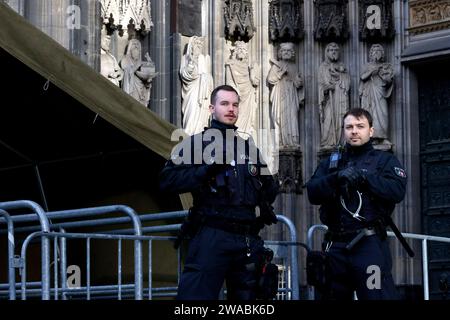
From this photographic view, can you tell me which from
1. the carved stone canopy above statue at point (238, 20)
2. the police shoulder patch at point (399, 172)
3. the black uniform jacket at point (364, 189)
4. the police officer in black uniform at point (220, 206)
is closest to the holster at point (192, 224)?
the police officer in black uniform at point (220, 206)

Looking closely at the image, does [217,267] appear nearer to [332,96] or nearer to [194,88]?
[194,88]

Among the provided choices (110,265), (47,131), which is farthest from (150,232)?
(47,131)

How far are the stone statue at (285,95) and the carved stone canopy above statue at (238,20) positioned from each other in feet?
1.62

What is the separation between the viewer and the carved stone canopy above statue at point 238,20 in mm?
15172

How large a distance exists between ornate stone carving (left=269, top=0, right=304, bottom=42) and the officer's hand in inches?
353

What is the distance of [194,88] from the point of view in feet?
47.8

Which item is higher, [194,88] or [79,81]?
[194,88]

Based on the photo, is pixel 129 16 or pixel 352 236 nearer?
pixel 352 236

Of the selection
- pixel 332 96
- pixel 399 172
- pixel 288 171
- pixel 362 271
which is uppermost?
pixel 332 96

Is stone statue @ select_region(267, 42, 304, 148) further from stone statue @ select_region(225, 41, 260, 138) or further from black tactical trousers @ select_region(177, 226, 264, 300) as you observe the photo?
black tactical trousers @ select_region(177, 226, 264, 300)

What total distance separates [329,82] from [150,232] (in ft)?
24.2

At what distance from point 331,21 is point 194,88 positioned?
2.10 m

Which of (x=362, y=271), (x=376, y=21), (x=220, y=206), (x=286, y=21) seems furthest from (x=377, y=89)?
(x=220, y=206)
